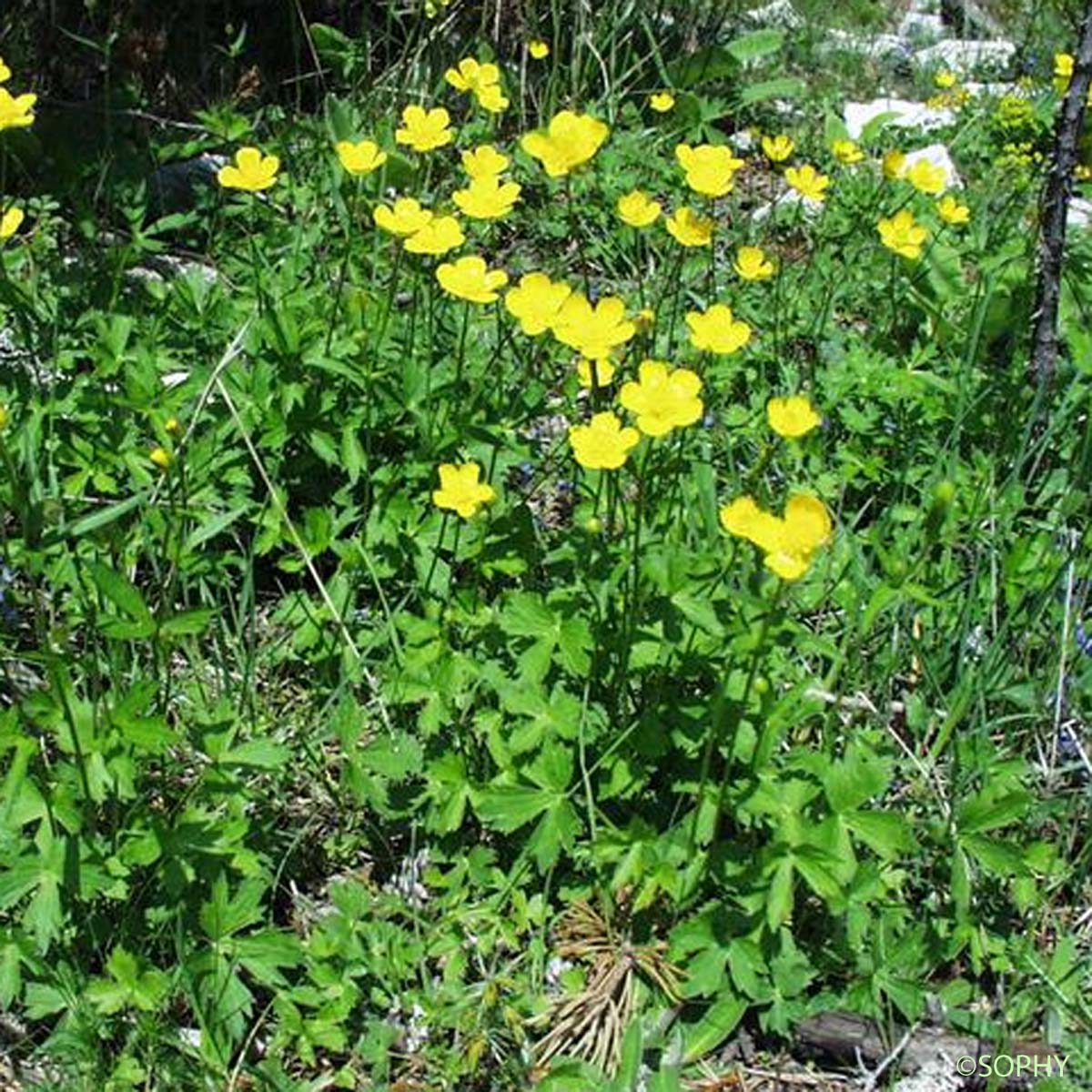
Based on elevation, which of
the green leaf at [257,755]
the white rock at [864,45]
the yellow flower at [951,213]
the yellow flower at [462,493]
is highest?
the yellow flower at [462,493]

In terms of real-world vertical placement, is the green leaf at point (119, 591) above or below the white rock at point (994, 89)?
above

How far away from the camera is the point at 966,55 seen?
6.17m

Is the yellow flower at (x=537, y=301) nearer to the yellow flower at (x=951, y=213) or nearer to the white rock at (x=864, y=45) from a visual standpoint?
the yellow flower at (x=951, y=213)

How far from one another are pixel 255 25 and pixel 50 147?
1121 mm

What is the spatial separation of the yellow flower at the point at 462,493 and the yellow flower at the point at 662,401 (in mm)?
332

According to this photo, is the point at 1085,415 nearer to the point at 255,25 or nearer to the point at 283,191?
the point at 283,191

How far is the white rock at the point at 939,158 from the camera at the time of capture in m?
4.52

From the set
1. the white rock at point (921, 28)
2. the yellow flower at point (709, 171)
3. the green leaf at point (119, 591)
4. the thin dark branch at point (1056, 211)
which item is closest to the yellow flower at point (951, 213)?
the thin dark branch at point (1056, 211)

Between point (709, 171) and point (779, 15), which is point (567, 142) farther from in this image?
point (779, 15)

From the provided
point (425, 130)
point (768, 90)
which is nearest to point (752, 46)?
point (768, 90)

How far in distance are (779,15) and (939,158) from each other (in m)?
1.72

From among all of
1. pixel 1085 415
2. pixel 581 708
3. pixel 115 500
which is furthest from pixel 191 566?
pixel 1085 415

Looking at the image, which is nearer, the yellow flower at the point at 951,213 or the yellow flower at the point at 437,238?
the yellow flower at the point at 437,238

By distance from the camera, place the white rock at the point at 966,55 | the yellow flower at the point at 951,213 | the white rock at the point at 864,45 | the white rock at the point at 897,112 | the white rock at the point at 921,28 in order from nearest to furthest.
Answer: the yellow flower at the point at 951,213 < the white rock at the point at 897,112 < the white rock at the point at 864,45 < the white rock at the point at 966,55 < the white rock at the point at 921,28
